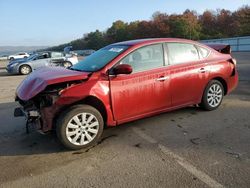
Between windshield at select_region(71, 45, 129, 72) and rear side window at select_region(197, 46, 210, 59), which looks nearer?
windshield at select_region(71, 45, 129, 72)

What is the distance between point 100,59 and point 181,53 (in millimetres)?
1586

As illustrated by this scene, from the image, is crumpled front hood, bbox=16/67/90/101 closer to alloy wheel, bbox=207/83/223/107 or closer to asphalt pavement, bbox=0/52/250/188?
asphalt pavement, bbox=0/52/250/188

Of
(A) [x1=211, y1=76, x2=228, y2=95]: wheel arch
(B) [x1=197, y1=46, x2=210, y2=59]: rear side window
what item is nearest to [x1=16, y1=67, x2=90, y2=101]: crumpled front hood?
(B) [x1=197, y1=46, x2=210, y2=59]: rear side window

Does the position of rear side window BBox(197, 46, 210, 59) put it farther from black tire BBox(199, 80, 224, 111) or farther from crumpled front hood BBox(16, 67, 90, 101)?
crumpled front hood BBox(16, 67, 90, 101)

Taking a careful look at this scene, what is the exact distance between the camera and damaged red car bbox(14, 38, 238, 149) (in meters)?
4.72

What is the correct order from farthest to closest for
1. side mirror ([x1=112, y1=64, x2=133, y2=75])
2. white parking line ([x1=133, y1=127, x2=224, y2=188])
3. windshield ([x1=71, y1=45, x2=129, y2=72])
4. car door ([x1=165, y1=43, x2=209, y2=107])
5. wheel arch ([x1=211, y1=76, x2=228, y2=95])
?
1. wheel arch ([x1=211, y1=76, x2=228, y2=95])
2. car door ([x1=165, y1=43, x2=209, y2=107])
3. windshield ([x1=71, y1=45, x2=129, y2=72])
4. side mirror ([x1=112, y1=64, x2=133, y2=75])
5. white parking line ([x1=133, y1=127, x2=224, y2=188])

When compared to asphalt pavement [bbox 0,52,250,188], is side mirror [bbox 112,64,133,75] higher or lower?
higher

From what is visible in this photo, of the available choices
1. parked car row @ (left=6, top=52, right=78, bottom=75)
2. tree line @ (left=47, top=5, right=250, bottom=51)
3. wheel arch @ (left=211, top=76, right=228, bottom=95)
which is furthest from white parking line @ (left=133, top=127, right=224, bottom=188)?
tree line @ (left=47, top=5, right=250, bottom=51)

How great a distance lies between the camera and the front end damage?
4.64m

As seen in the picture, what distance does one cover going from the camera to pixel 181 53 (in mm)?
6004

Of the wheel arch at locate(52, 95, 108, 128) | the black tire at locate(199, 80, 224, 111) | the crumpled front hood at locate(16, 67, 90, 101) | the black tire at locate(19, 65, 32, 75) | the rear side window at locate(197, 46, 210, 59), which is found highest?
the rear side window at locate(197, 46, 210, 59)

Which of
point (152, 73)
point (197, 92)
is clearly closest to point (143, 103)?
point (152, 73)

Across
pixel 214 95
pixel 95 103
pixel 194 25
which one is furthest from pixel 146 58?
pixel 194 25

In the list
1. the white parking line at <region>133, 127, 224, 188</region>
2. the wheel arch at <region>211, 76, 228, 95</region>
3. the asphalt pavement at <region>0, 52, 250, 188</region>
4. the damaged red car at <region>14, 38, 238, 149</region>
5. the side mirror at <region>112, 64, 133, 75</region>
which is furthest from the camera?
the wheel arch at <region>211, 76, 228, 95</region>
